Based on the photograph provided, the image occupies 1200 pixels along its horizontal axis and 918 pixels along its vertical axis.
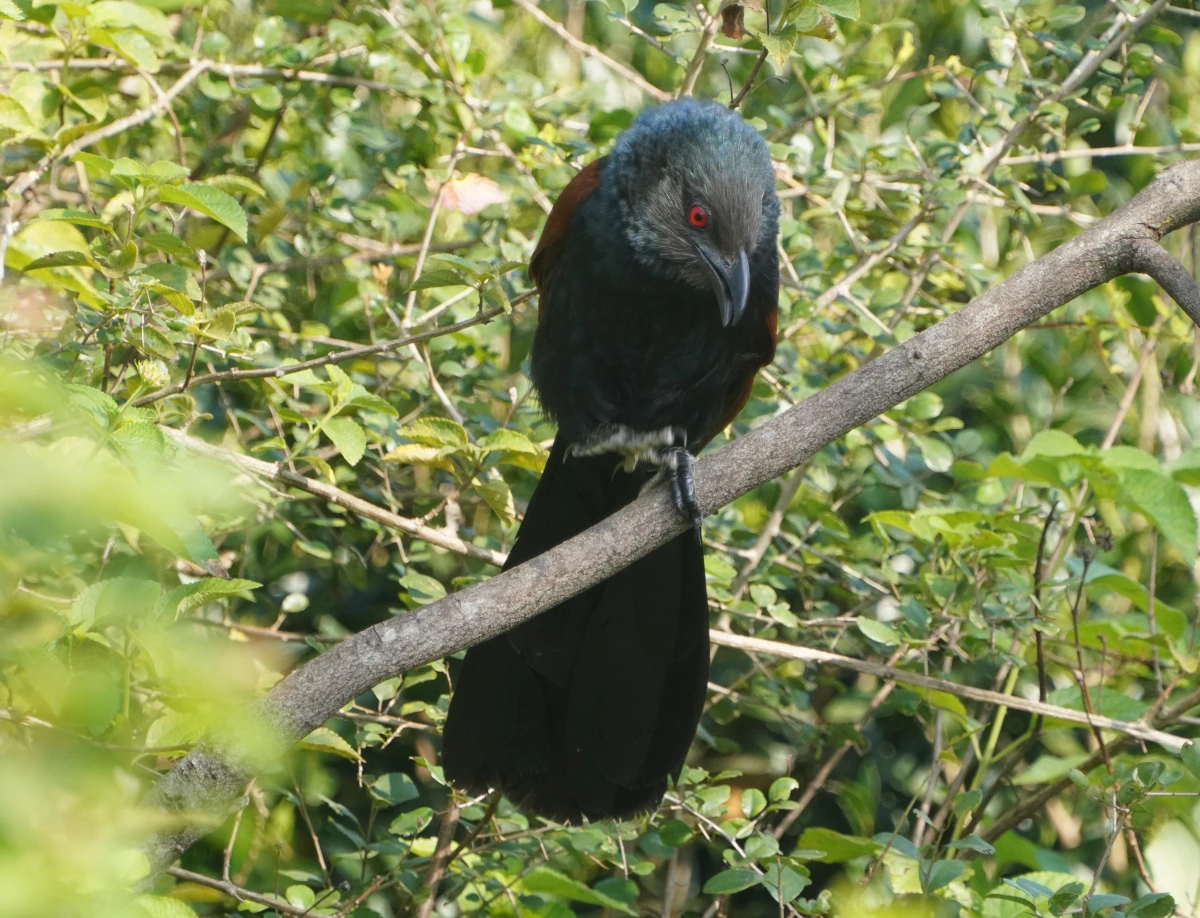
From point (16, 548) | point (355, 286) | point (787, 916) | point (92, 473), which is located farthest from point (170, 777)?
point (355, 286)

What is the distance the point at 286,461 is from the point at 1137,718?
6.47 ft

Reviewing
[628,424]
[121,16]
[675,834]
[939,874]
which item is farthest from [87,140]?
[939,874]

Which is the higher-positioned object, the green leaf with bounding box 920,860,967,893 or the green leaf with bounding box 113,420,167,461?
the green leaf with bounding box 113,420,167,461

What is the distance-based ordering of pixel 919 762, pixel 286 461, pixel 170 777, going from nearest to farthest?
pixel 170 777, pixel 286 461, pixel 919 762

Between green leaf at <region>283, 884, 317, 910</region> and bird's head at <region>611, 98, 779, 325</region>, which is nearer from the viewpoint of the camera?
green leaf at <region>283, 884, 317, 910</region>

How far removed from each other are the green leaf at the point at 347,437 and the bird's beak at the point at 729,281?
2.68 ft

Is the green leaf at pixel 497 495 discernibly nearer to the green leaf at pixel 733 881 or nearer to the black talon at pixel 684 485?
the black talon at pixel 684 485

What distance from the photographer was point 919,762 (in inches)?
142

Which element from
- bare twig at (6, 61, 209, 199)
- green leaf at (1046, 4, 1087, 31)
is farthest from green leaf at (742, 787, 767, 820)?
green leaf at (1046, 4, 1087, 31)

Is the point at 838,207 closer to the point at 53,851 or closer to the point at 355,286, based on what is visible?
the point at 355,286

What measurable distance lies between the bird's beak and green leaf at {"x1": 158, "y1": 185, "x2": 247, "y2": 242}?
1.01 m

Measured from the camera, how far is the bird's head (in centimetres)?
260

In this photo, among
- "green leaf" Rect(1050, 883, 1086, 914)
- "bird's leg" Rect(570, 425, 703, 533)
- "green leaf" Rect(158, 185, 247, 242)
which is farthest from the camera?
"bird's leg" Rect(570, 425, 703, 533)

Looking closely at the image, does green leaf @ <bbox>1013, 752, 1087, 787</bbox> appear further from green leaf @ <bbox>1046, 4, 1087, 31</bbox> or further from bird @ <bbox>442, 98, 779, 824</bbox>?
green leaf @ <bbox>1046, 4, 1087, 31</bbox>
